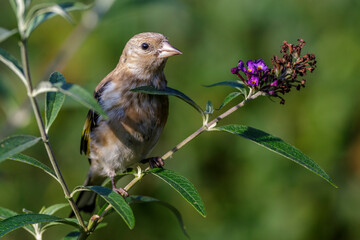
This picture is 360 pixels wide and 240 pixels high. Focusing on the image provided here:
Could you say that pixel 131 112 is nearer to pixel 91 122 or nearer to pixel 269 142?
pixel 91 122

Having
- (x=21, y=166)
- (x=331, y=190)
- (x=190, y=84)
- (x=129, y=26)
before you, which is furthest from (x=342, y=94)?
(x=21, y=166)

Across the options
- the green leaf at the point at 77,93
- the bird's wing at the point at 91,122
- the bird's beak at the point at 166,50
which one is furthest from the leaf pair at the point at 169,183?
the bird's wing at the point at 91,122

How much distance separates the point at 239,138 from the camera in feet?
15.6

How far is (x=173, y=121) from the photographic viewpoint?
4766 millimetres

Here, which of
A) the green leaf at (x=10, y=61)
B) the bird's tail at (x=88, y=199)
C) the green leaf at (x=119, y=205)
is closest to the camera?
the green leaf at (x=10, y=61)

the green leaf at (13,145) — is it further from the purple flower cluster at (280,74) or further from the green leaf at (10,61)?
the purple flower cluster at (280,74)

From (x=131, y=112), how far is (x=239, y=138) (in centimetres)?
158

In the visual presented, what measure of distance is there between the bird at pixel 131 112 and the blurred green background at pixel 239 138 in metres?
1.01

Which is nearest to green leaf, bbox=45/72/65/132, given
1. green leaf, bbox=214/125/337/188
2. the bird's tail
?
green leaf, bbox=214/125/337/188

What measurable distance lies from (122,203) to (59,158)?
2950 millimetres

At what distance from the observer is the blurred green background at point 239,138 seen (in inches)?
183

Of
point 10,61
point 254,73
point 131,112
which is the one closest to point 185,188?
point 254,73

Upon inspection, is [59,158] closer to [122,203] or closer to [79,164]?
[79,164]

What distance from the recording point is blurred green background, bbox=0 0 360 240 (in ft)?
15.3
